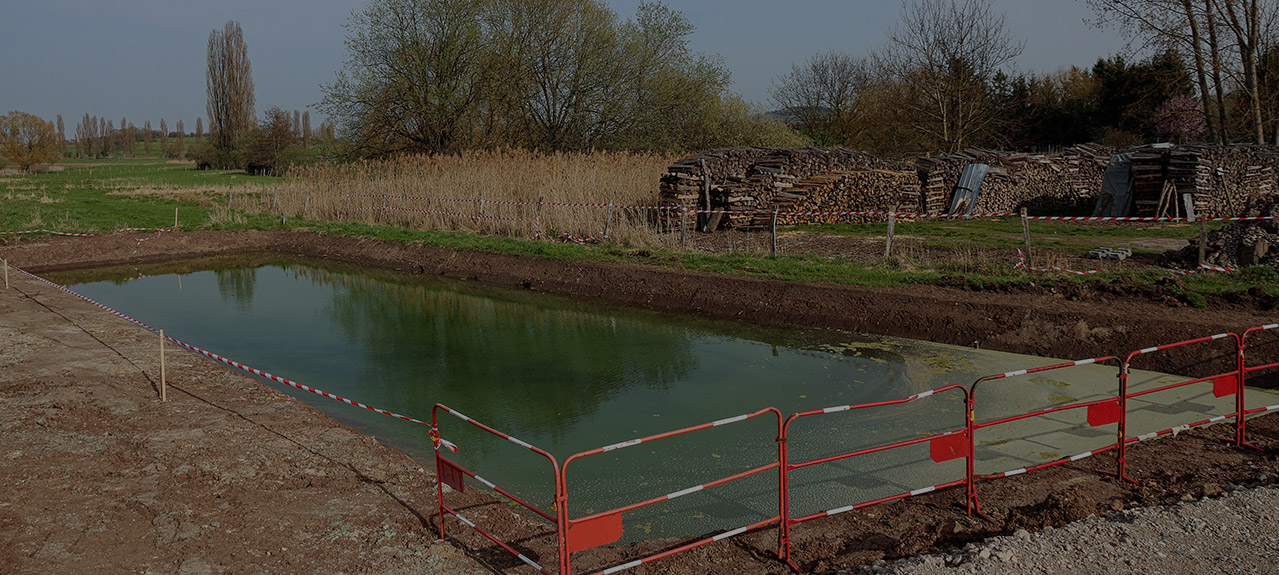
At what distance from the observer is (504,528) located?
5984mm

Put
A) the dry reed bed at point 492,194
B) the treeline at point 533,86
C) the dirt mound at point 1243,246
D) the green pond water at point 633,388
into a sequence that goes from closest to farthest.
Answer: the green pond water at point 633,388, the dirt mound at point 1243,246, the dry reed bed at point 492,194, the treeline at point 533,86

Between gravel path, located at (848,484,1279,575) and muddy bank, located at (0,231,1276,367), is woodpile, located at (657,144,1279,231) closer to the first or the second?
muddy bank, located at (0,231,1276,367)

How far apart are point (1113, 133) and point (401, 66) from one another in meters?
31.1

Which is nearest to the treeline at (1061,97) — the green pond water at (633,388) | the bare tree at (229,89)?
the green pond water at (633,388)

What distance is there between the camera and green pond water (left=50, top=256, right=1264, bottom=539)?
718cm

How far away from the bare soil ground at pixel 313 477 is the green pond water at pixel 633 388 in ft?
2.04

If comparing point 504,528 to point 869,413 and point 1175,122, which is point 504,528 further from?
point 1175,122

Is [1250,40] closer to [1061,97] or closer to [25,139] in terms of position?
[1061,97]

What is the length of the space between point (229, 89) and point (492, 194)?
212ft

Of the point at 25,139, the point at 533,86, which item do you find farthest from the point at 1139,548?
the point at 25,139

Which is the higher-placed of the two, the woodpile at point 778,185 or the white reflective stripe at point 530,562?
the woodpile at point 778,185

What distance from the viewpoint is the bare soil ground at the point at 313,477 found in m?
5.45

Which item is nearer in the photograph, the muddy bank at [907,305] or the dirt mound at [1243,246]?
the muddy bank at [907,305]

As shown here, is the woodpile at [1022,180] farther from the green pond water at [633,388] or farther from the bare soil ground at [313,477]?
the green pond water at [633,388]
